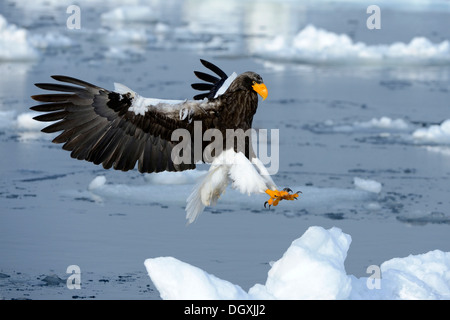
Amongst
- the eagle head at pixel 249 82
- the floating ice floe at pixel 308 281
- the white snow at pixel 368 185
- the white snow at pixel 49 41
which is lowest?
the floating ice floe at pixel 308 281

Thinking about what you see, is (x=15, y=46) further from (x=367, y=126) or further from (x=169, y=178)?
(x=169, y=178)

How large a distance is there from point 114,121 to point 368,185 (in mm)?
2485

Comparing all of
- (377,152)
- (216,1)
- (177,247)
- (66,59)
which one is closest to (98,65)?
(66,59)

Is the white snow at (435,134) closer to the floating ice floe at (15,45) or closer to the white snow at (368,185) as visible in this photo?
the white snow at (368,185)

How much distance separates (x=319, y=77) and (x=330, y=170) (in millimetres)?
4402

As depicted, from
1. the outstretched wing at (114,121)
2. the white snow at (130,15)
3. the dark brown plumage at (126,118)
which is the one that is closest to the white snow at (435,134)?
the dark brown plumage at (126,118)

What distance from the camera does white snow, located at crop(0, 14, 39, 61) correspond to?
12.2 m

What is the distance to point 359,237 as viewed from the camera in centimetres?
607

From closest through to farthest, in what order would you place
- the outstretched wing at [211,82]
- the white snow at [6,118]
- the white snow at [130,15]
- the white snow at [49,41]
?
1. the outstretched wing at [211,82]
2. the white snow at [6,118]
3. the white snow at [49,41]
4. the white snow at [130,15]

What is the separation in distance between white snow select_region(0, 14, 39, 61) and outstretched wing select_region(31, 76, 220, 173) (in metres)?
7.20

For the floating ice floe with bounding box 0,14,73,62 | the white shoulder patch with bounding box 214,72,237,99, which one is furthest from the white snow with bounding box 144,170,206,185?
the floating ice floe with bounding box 0,14,73,62

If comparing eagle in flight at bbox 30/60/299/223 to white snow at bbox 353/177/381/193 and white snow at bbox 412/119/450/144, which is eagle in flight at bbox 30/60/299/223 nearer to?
white snow at bbox 353/177/381/193

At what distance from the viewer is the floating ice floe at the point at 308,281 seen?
4.18 meters

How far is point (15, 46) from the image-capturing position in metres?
12.4
